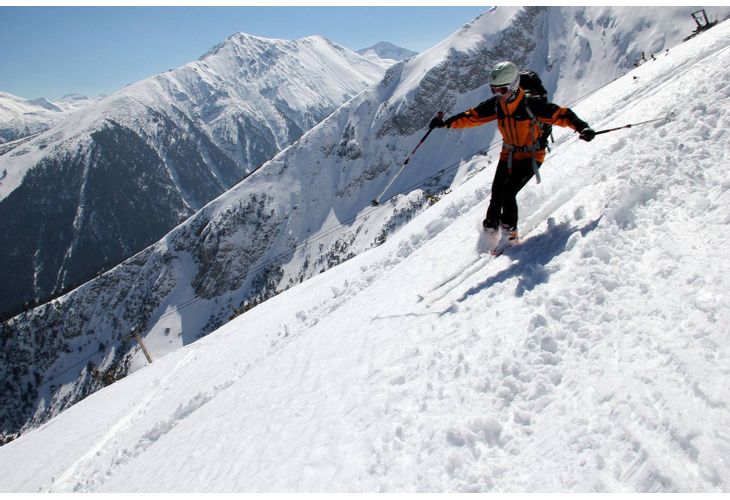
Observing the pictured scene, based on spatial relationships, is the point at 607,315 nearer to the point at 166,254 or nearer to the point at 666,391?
the point at 666,391

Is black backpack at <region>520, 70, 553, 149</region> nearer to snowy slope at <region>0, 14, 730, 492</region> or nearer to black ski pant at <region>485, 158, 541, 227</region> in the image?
black ski pant at <region>485, 158, 541, 227</region>

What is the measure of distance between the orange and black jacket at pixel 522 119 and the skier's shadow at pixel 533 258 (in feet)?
4.91

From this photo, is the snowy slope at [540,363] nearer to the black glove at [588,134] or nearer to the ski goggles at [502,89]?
the black glove at [588,134]

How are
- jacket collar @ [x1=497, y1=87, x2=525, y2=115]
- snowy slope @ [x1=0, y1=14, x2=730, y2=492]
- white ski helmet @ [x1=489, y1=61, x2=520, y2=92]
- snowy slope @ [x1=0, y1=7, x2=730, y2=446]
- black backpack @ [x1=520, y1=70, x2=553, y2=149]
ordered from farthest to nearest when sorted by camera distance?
snowy slope @ [x1=0, y1=7, x2=730, y2=446], black backpack @ [x1=520, y1=70, x2=553, y2=149], jacket collar @ [x1=497, y1=87, x2=525, y2=115], white ski helmet @ [x1=489, y1=61, x2=520, y2=92], snowy slope @ [x1=0, y1=14, x2=730, y2=492]

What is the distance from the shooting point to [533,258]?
7652 millimetres

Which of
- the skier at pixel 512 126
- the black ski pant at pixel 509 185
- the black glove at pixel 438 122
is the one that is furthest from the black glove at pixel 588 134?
the black glove at pixel 438 122

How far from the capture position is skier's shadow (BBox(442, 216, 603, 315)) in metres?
7.03

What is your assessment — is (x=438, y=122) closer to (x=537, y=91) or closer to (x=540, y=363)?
Result: (x=537, y=91)

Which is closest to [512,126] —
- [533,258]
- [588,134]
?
[588,134]

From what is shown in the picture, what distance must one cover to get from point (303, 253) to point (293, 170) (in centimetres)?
4421

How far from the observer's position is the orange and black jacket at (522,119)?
741 centimetres

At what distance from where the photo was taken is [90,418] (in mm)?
18281

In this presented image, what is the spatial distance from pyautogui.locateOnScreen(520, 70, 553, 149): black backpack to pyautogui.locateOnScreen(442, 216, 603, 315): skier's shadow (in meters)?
1.65

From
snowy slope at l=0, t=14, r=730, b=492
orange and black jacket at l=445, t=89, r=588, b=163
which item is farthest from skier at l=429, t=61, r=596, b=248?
snowy slope at l=0, t=14, r=730, b=492
